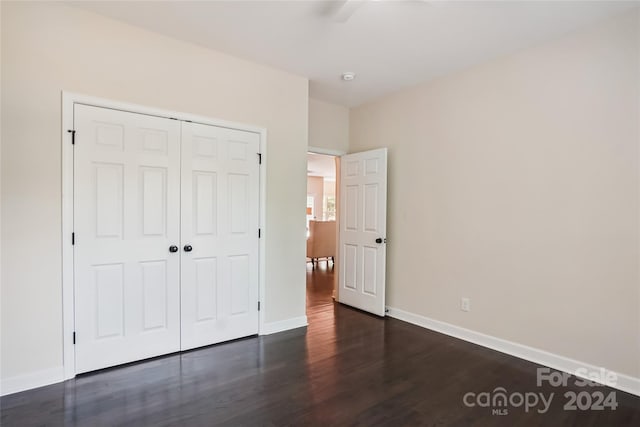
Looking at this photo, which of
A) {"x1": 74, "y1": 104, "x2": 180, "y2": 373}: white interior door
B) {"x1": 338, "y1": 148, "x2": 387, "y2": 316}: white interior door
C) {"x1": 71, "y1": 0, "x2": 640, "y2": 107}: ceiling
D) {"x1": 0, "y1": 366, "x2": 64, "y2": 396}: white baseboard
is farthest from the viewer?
{"x1": 338, "y1": 148, "x2": 387, "y2": 316}: white interior door

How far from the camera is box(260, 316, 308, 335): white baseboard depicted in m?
3.46

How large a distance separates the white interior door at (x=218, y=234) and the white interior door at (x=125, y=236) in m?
0.11

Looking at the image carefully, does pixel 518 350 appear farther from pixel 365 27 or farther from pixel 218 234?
pixel 365 27

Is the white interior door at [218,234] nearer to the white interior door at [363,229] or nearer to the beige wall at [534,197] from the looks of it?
the white interior door at [363,229]

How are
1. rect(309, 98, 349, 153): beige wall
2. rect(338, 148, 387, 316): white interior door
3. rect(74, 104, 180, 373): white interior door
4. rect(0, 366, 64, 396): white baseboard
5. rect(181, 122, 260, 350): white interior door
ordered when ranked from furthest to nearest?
1. rect(309, 98, 349, 153): beige wall
2. rect(338, 148, 387, 316): white interior door
3. rect(181, 122, 260, 350): white interior door
4. rect(74, 104, 180, 373): white interior door
5. rect(0, 366, 64, 396): white baseboard

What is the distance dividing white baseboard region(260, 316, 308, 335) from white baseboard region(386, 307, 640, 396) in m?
1.21

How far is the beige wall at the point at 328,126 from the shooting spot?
173 inches

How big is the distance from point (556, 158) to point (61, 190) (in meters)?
3.85

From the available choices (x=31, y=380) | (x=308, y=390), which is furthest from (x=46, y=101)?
(x=308, y=390)

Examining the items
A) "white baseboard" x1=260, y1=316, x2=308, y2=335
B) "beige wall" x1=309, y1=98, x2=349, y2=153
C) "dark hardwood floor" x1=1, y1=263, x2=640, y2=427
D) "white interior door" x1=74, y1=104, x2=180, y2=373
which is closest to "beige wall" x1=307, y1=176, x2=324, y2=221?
"beige wall" x1=309, y1=98, x2=349, y2=153

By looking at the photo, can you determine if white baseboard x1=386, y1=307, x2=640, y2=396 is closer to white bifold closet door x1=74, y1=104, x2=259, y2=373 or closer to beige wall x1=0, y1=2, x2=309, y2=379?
white bifold closet door x1=74, y1=104, x2=259, y2=373

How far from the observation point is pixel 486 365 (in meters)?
2.80

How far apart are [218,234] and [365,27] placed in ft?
7.20

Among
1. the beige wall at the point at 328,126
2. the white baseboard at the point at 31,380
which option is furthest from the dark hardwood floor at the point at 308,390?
the beige wall at the point at 328,126
